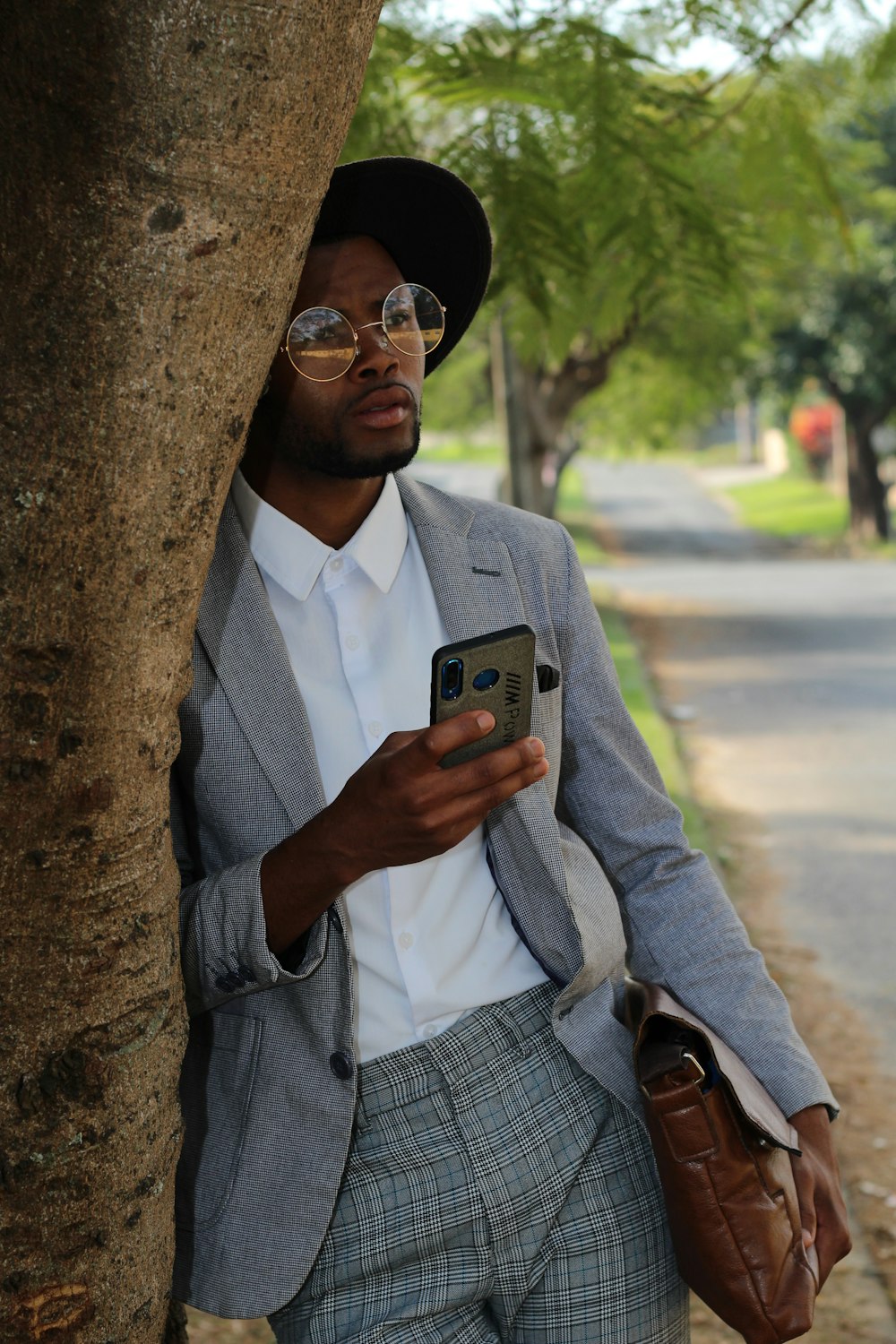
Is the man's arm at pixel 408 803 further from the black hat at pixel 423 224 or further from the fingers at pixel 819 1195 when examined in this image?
the black hat at pixel 423 224

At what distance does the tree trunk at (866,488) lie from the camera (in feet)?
96.7

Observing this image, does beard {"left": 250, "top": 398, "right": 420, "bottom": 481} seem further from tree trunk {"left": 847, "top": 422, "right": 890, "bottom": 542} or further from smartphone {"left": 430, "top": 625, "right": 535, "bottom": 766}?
tree trunk {"left": 847, "top": 422, "right": 890, "bottom": 542}

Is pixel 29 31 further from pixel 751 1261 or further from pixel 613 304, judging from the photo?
pixel 613 304

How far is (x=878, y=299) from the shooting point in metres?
26.5

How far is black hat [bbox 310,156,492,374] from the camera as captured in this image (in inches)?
94.4

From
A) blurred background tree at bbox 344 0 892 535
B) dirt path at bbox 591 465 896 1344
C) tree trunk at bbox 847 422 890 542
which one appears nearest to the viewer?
blurred background tree at bbox 344 0 892 535

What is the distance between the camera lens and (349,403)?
7.66 feet

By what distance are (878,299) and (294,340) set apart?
2614cm

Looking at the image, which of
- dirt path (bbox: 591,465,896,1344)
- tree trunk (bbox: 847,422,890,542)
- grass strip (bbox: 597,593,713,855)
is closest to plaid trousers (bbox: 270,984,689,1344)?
dirt path (bbox: 591,465,896,1344)

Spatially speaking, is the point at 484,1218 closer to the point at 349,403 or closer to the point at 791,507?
Result: the point at 349,403

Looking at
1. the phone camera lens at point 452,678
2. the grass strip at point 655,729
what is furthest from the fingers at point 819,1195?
the grass strip at point 655,729

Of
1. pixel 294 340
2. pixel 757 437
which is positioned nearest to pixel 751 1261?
pixel 294 340

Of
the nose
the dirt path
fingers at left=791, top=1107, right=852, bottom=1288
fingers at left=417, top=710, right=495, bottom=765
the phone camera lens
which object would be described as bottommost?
the dirt path

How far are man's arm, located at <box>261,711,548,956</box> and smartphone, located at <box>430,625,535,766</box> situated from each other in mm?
47
